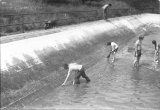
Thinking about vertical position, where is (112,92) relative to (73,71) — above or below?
below

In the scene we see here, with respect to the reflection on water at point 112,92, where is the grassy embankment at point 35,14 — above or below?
above

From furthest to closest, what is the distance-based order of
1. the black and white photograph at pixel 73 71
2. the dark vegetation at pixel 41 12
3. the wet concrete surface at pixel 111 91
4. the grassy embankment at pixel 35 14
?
the grassy embankment at pixel 35 14 < the dark vegetation at pixel 41 12 < the black and white photograph at pixel 73 71 < the wet concrete surface at pixel 111 91

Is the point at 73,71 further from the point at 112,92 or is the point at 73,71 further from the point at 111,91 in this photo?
the point at 112,92

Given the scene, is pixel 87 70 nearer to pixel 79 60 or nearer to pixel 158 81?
pixel 79 60

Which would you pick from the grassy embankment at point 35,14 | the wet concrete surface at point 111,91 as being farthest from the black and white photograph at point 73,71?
the grassy embankment at point 35,14

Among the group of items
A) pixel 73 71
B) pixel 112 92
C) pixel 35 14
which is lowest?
pixel 112 92

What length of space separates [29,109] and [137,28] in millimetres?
25414

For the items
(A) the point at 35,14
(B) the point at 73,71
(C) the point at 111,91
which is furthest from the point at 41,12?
(C) the point at 111,91

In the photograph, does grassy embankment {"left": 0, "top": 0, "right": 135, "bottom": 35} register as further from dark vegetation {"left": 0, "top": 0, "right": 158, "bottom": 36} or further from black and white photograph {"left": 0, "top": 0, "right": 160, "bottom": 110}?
black and white photograph {"left": 0, "top": 0, "right": 160, "bottom": 110}

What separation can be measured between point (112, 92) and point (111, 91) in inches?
5.4

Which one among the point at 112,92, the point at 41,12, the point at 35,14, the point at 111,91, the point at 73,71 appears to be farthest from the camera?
the point at 41,12

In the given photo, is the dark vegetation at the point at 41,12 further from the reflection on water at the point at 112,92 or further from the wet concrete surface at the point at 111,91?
the reflection on water at the point at 112,92

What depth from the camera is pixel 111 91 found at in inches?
505

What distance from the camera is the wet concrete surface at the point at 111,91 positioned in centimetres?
1113
